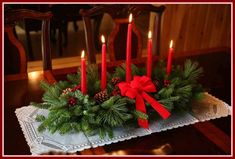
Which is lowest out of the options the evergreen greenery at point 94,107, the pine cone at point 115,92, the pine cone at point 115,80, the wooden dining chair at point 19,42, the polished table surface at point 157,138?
the polished table surface at point 157,138

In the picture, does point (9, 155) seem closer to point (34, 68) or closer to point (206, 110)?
point (206, 110)

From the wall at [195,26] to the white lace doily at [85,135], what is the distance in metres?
1.71

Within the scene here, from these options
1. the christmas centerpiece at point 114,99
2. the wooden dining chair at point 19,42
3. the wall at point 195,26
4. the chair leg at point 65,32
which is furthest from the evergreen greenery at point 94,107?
the chair leg at point 65,32

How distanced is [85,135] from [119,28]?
83 centimetres

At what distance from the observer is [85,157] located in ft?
2.60

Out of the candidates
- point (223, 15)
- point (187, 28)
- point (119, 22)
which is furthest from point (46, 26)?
point (223, 15)

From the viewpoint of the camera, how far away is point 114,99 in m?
0.84

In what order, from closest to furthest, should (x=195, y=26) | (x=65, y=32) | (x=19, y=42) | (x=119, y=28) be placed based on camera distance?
(x=19, y=42), (x=119, y=28), (x=195, y=26), (x=65, y=32)

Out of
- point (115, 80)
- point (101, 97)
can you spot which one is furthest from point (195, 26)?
point (101, 97)

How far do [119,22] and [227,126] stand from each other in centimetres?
81

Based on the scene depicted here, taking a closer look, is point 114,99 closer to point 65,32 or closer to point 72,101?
point 72,101

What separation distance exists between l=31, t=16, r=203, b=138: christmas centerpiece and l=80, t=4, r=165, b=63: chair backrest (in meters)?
0.50

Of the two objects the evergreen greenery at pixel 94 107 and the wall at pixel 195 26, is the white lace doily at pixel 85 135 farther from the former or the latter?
the wall at pixel 195 26

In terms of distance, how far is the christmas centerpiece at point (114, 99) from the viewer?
0.84 meters
